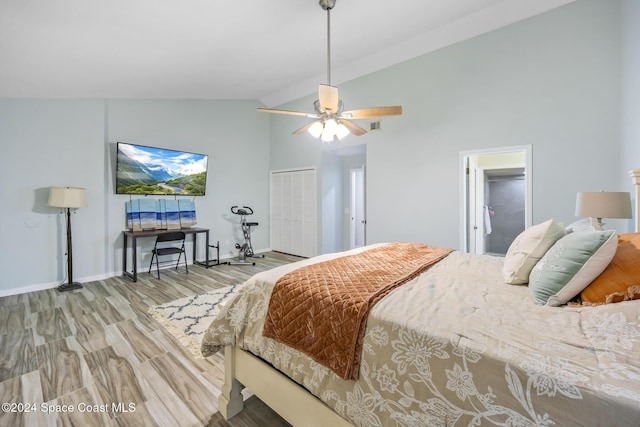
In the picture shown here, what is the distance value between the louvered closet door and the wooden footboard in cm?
416

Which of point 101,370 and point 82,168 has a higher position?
point 82,168

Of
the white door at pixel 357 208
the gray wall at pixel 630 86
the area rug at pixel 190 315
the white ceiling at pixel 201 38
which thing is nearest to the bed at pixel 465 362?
the area rug at pixel 190 315

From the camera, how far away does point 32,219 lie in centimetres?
378

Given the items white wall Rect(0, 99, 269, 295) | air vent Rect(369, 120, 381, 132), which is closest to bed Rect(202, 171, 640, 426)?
air vent Rect(369, 120, 381, 132)

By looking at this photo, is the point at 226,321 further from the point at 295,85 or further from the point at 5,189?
the point at 295,85

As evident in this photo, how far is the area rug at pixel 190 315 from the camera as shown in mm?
2589

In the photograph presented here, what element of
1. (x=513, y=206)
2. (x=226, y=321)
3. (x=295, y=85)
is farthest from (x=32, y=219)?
(x=513, y=206)

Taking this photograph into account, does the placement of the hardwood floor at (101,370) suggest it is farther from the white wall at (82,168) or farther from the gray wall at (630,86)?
the gray wall at (630,86)

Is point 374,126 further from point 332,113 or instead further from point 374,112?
point 332,113

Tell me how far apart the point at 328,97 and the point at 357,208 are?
405 centimetres

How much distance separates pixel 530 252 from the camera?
5.32 feet

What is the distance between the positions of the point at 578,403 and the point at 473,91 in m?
3.98

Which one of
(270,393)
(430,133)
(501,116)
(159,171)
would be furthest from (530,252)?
(159,171)

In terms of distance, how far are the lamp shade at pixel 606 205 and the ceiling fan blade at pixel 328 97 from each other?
7.67ft
